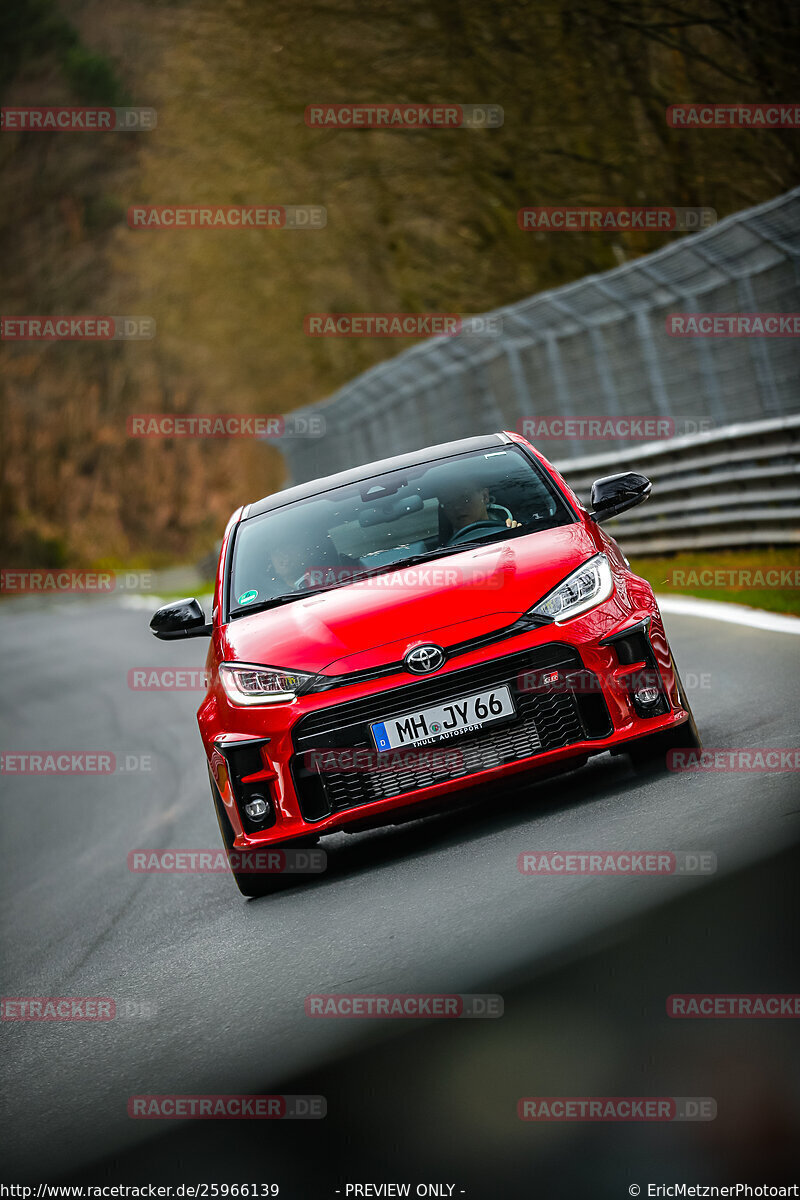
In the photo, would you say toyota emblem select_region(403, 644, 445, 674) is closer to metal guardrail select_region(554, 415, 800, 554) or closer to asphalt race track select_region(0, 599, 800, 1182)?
asphalt race track select_region(0, 599, 800, 1182)

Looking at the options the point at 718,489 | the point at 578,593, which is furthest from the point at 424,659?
the point at 718,489

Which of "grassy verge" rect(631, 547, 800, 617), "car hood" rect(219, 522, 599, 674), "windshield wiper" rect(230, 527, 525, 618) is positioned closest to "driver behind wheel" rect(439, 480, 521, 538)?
"windshield wiper" rect(230, 527, 525, 618)

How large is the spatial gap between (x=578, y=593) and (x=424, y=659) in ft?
2.29

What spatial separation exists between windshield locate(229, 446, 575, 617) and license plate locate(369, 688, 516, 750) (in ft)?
3.30

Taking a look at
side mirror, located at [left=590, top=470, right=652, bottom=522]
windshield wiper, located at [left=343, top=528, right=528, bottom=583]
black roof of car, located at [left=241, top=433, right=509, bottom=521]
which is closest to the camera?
windshield wiper, located at [left=343, top=528, right=528, bottom=583]

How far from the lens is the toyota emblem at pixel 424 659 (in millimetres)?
5891

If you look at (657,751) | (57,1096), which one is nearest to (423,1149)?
(57,1096)

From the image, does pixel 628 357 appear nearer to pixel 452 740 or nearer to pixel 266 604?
pixel 266 604

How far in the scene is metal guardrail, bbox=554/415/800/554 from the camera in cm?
1386

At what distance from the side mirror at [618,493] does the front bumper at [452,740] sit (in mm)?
809

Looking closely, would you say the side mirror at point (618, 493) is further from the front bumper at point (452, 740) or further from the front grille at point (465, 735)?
the front grille at point (465, 735)

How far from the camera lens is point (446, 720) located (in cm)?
589

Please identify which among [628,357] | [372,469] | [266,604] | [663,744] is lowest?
[628,357]

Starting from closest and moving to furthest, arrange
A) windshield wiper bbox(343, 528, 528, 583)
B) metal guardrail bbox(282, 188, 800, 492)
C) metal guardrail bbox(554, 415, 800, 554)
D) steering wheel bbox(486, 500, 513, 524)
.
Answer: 1. windshield wiper bbox(343, 528, 528, 583)
2. steering wheel bbox(486, 500, 513, 524)
3. metal guardrail bbox(554, 415, 800, 554)
4. metal guardrail bbox(282, 188, 800, 492)
